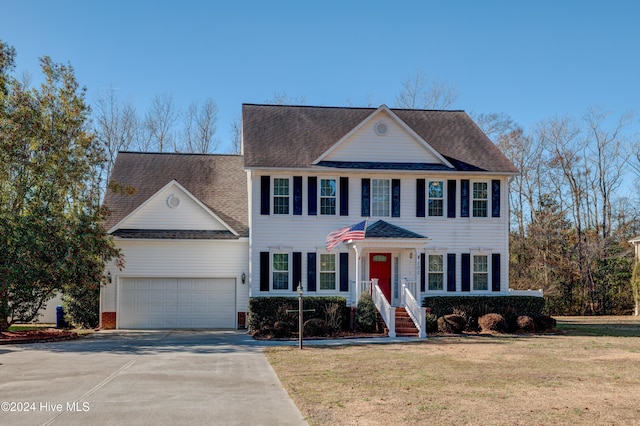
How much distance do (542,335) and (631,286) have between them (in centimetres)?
1843

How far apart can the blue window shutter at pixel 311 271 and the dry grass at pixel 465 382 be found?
621 centimetres

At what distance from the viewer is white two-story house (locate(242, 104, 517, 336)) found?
24.8 meters

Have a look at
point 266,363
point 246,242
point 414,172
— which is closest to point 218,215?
point 246,242

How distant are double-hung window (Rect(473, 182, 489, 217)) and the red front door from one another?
403 centimetres

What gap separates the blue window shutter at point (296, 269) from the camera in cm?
2472

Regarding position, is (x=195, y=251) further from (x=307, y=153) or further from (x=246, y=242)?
(x=307, y=153)

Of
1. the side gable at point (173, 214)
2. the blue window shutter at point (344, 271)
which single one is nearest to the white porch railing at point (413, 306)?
the blue window shutter at point (344, 271)

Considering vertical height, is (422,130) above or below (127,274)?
above

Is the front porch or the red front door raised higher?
the red front door

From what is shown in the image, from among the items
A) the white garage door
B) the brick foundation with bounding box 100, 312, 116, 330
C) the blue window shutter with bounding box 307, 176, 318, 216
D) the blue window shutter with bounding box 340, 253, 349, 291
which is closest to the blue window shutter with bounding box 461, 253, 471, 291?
the blue window shutter with bounding box 340, 253, 349, 291

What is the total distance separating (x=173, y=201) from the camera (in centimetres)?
2580

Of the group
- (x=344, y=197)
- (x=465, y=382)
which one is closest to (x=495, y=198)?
(x=344, y=197)

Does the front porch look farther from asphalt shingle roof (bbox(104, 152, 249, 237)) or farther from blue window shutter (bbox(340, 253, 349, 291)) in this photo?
asphalt shingle roof (bbox(104, 152, 249, 237))

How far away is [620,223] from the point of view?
43.6 meters
